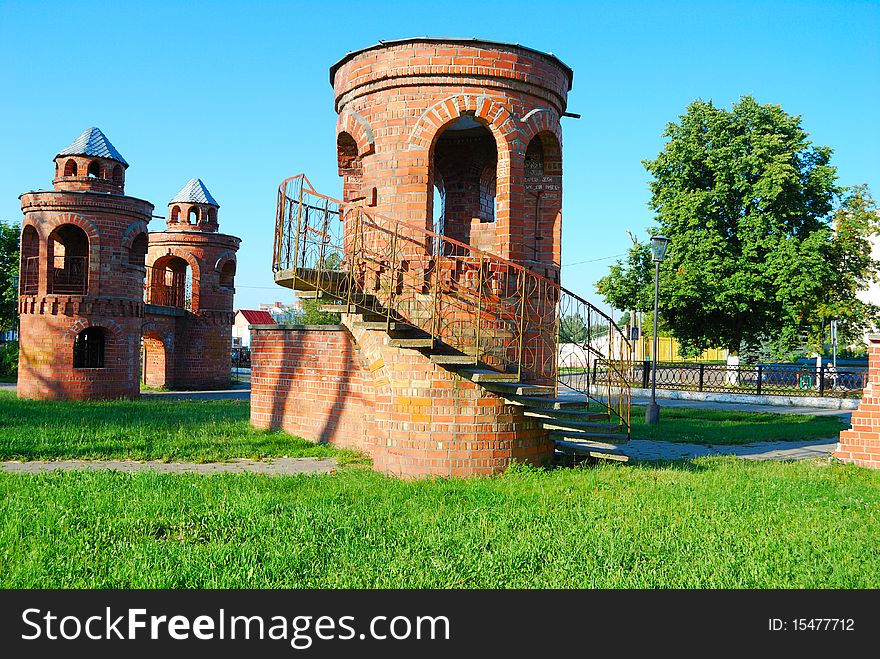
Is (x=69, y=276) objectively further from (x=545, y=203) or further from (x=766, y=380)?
(x=766, y=380)

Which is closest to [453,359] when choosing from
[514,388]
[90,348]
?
[514,388]

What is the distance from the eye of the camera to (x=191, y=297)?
26.7 m

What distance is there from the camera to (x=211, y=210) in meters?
26.9

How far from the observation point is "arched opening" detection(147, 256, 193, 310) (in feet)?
88.2

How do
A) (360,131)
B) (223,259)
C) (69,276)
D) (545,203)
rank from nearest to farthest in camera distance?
(360,131) < (545,203) < (69,276) < (223,259)

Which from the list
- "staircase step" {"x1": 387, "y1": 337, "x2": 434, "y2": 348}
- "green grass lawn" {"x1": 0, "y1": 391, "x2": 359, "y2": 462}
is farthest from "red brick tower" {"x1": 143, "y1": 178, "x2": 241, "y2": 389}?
"staircase step" {"x1": 387, "y1": 337, "x2": 434, "y2": 348}

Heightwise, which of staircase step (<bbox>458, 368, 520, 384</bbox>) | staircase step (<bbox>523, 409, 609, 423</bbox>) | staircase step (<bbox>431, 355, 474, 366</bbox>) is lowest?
staircase step (<bbox>523, 409, 609, 423</bbox>)

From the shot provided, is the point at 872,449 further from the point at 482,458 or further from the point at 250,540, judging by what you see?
the point at 250,540

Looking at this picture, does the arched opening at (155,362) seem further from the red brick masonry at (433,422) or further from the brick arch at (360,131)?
the brick arch at (360,131)

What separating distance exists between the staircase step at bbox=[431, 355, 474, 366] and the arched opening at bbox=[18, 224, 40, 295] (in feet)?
54.1

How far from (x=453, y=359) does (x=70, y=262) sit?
61.8 ft

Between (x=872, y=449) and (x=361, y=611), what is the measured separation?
824 centimetres

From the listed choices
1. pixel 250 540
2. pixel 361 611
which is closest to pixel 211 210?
pixel 250 540

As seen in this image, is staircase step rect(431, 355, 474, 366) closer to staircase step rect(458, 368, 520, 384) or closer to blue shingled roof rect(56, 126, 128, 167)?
staircase step rect(458, 368, 520, 384)
